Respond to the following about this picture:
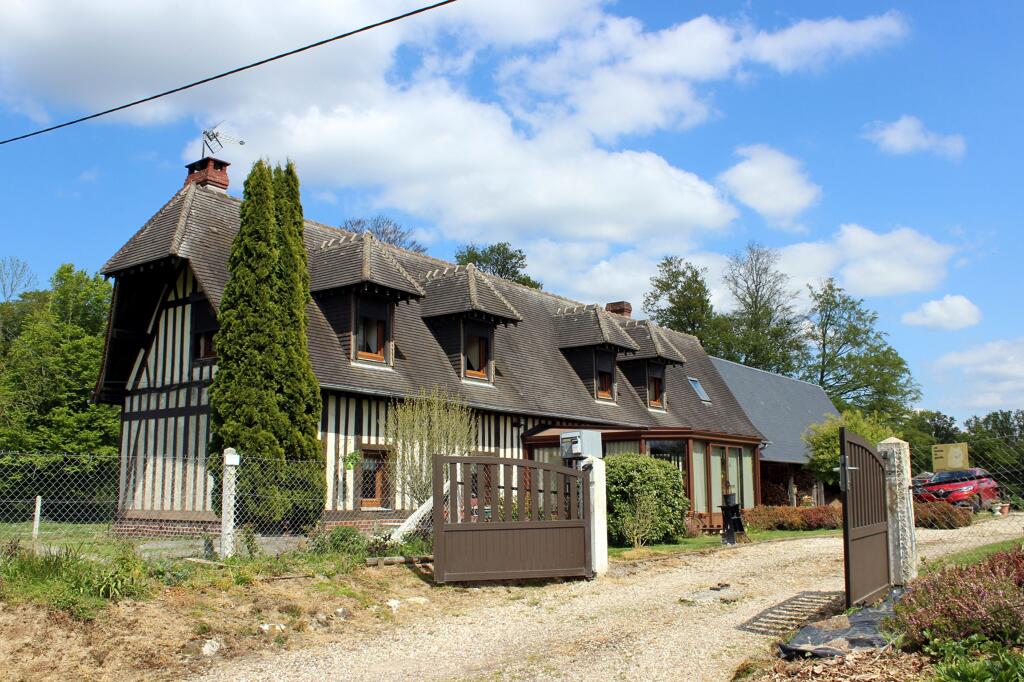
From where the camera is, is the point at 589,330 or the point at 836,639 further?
the point at 589,330

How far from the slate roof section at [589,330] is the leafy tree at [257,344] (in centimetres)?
1171

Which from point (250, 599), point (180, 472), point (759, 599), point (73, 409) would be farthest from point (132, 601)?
point (73, 409)

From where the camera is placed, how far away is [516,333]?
2462 centimetres

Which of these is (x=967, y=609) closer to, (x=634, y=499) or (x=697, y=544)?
(x=634, y=499)

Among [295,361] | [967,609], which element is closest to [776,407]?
[295,361]

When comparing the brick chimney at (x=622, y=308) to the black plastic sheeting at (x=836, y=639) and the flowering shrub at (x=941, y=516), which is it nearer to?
the flowering shrub at (x=941, y=516)

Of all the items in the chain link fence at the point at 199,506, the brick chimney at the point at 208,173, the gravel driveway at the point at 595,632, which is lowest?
the gravel driveway at the point at 595,632

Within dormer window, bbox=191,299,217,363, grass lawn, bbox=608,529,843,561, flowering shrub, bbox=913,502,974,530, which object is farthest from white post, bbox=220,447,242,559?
flowering shrub, bbox=913,502,974,530

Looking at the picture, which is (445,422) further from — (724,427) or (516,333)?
(724,427)

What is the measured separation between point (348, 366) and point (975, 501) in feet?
56.9

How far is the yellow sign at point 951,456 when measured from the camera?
1352 centimetres

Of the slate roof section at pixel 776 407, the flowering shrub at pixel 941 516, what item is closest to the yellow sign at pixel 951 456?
the flowering shrub at pixel 941 516

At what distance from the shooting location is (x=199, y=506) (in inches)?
635

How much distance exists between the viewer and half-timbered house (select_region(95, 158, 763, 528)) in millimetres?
16719
